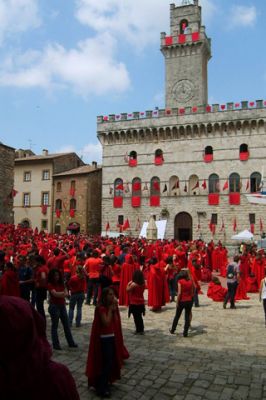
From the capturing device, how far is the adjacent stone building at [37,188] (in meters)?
45.1

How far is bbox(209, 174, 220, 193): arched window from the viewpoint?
37281mm

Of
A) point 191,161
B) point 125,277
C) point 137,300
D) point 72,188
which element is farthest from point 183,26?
point 137,300

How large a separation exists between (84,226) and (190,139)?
574 inches

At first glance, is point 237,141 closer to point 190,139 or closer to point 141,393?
point 190,139

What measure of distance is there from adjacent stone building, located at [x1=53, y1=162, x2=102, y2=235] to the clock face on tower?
12000 mm

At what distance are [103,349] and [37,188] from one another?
41518 millimetres

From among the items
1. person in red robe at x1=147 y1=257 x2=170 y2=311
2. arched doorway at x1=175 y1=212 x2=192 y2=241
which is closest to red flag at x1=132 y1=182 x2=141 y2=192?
arched doorway at x1=175 y1=212 x2=192 y2=241

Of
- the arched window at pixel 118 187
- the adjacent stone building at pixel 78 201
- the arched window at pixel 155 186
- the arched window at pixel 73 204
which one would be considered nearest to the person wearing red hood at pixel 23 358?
the arched window at pixel 155 186

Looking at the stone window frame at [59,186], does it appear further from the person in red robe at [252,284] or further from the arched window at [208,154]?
the person in red robe at [252,284]

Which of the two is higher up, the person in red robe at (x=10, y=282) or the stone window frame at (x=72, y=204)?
the stone window frame at (x=72, y=204)

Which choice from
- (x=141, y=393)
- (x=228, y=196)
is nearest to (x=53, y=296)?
(x=141, y=393)

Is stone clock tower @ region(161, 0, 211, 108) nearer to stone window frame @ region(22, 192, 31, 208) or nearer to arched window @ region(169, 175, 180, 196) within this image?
arched window @ region(169, 175, 180, 196)

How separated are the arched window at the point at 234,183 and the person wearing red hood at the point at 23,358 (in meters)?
36.3

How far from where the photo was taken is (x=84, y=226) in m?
42.3
